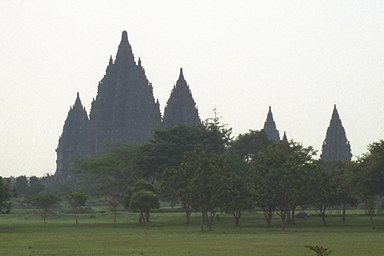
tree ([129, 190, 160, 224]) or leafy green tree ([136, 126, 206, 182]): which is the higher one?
leafy green tree ([136, 126, 206, 182])

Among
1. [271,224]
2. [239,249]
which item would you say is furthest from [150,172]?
[239,249]

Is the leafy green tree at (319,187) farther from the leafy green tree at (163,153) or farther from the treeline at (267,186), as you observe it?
the leafy green tree at (163,153)

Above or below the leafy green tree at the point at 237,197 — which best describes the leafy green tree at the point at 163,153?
above

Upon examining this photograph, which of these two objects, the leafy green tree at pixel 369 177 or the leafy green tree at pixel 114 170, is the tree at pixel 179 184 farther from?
the leafy green tree at pixel 114 170

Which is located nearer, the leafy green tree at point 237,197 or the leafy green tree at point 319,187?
the leafy green tree at point 237,197

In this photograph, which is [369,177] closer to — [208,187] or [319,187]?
[319,187]

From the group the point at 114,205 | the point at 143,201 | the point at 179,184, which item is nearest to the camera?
the point at 179,184

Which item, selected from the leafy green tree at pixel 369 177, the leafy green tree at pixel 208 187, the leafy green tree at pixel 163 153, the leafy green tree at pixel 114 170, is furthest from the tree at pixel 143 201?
the leafy green tree at pixel 114 170

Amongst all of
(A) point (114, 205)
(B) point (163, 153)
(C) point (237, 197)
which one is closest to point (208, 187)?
(C) point (237, 197)

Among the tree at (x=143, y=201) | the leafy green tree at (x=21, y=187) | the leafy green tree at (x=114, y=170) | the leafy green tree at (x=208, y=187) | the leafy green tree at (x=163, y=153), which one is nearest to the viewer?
the leafy green tree at (x=208, y=187)

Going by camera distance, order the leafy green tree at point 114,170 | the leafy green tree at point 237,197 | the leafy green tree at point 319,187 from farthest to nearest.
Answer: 1. the leafy green tree at point 114,170
2. the leafy green tree at point 319,187
3. the leafy green tree at point 237,197

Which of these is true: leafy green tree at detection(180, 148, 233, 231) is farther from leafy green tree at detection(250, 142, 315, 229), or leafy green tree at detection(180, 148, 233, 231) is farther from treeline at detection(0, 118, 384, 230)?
leafy green tree at detection(250, 142, 315, 229)

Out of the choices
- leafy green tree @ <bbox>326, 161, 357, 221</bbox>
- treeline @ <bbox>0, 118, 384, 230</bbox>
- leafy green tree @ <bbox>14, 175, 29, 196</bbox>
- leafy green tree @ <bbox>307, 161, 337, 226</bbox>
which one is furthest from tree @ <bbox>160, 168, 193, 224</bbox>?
leafy green tree @ <bbox>14, 175, 29, 196</bbox>

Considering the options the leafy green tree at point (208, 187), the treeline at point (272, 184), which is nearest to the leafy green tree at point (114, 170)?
the treeline at point (272, 184)
